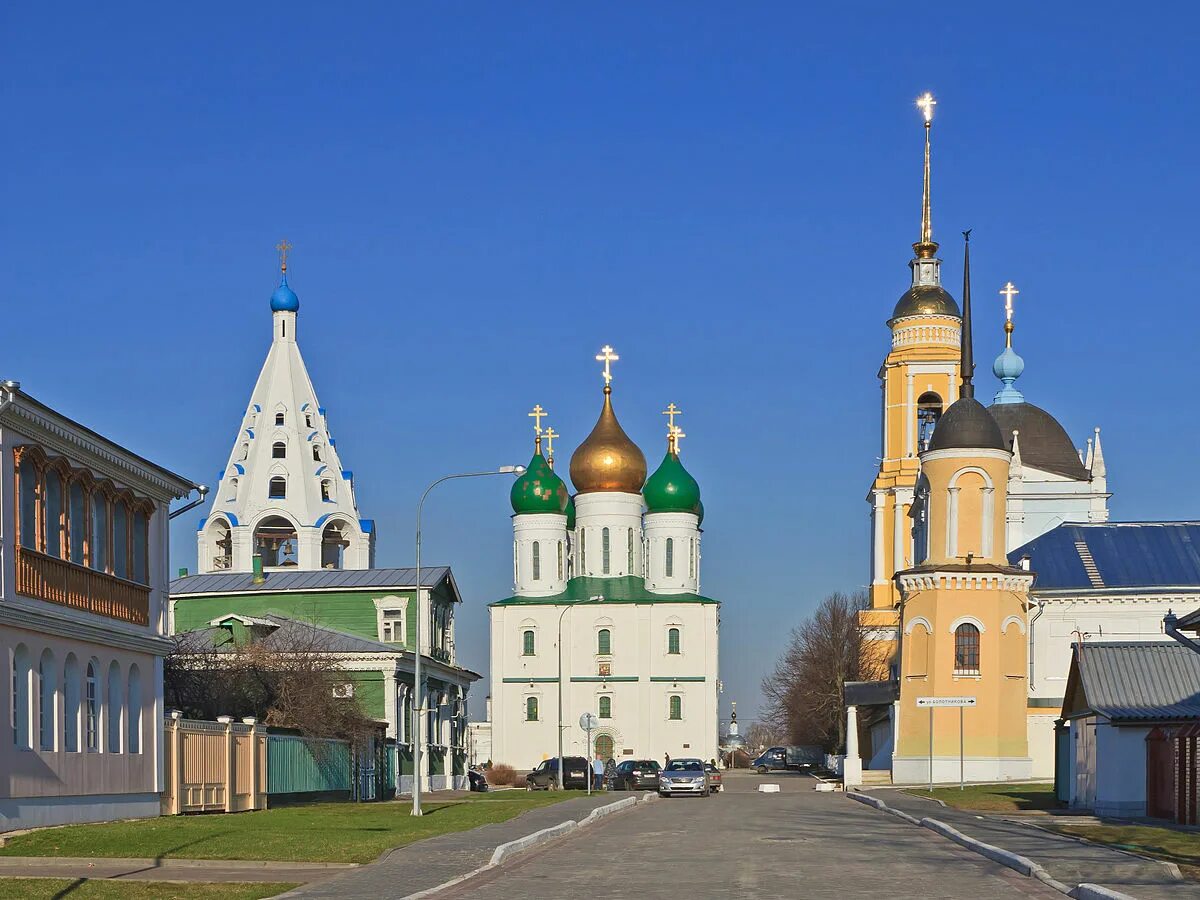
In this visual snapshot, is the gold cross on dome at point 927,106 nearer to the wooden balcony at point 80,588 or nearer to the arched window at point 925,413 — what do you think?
the arched window at point 925,413

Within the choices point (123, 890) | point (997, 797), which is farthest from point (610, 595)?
point (123, 890)

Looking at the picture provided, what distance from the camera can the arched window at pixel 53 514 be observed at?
87.6 ft

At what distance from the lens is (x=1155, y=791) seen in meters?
33.7

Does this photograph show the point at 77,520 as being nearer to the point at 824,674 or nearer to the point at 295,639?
the point at 295,639

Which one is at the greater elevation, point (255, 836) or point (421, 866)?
point (421, 866)

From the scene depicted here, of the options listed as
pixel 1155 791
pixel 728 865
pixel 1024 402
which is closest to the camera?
pixel 728 865

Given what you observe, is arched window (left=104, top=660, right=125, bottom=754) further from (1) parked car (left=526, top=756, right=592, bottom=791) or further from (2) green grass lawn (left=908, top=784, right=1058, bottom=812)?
(1) parked car (left=526, top=756, right=592, bottom=791)

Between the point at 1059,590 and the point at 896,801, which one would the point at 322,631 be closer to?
the point at 896,801

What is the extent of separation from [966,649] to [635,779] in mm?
12765

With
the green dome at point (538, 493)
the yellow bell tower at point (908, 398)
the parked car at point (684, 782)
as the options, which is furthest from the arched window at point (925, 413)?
the parked car at point (684, 782)

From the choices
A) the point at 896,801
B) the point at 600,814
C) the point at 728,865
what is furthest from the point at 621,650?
the point at 728,865

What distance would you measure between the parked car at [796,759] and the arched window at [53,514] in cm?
7752

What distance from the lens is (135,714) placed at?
30.6 metres

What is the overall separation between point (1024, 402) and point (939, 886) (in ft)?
236
